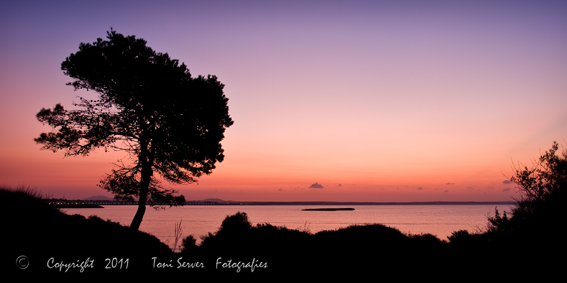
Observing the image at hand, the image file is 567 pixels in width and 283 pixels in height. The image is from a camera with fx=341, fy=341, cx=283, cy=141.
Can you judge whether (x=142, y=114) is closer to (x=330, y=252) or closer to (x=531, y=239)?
(x=330, y=252)

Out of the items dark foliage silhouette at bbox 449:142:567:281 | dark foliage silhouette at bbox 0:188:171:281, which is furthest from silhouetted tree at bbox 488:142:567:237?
dark foliage silhouette at bbox 0:188:171:281

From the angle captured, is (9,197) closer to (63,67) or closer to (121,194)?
(121,194)

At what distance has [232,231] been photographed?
68.6 ft

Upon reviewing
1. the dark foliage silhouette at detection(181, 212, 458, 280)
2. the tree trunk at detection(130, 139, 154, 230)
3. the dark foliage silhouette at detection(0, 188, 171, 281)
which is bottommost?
the dark foliage silhouette at detection(181, 212, 458, 280)

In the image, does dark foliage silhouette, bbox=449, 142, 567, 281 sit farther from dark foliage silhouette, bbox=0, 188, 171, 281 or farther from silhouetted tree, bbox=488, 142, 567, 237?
dark foliage silhouette, bbox=0, 188, 171, 281

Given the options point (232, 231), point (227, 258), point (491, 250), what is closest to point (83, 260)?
point (227, 258)

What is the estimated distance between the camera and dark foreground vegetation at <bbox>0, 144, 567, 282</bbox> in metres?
12.6

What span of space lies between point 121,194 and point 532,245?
72.6 ft

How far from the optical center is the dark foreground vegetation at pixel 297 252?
41.3 ft

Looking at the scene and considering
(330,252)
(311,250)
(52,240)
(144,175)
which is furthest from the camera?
(144,175)

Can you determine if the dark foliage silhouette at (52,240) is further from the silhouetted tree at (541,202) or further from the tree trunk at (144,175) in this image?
the silhouetted tree at (541,202)

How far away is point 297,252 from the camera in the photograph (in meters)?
15.9

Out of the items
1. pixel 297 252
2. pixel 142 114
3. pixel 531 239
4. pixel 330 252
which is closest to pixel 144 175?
pixel 142 114

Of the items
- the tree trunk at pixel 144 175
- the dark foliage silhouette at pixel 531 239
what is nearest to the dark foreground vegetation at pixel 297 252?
the dark foliage silhouette at pixel 531 239
